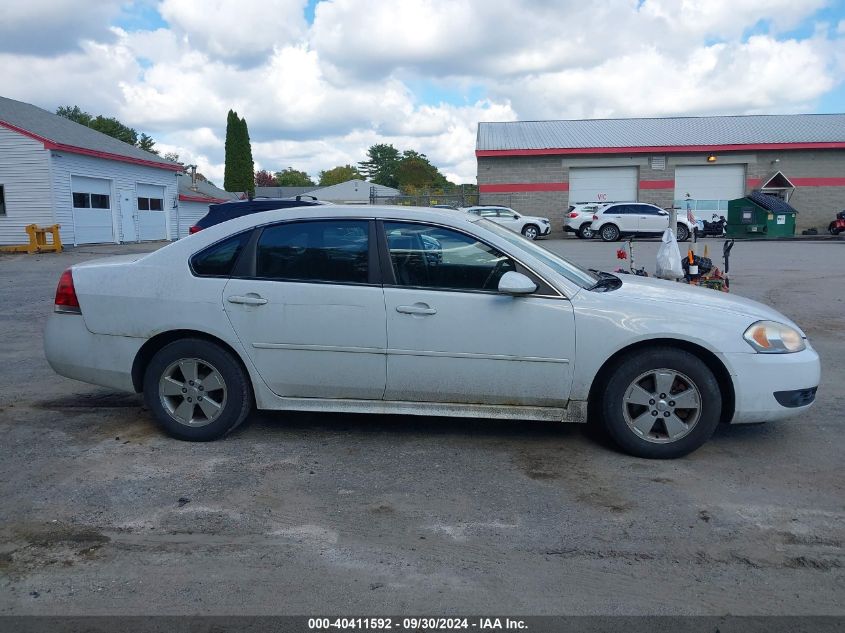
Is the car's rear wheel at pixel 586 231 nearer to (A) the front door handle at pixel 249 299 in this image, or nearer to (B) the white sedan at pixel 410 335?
(B) the white sedan at pixel 410 335

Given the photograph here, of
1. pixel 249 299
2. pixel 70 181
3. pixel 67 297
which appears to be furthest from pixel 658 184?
pixel 67 297

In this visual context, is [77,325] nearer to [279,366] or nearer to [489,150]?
[279,366]

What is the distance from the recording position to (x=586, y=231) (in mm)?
30859

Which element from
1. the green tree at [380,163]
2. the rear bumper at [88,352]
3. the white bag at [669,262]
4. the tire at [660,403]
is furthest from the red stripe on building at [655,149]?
the green tree at [380,163]

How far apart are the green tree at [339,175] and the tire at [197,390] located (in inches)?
4883

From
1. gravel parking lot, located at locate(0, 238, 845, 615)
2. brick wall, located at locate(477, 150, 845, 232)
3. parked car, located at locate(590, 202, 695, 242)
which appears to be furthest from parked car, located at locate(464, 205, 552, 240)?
gravel parking lot, located at locate(0, 238, 845, 615)

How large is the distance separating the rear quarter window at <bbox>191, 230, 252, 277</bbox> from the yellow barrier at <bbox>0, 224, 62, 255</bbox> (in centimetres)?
2172

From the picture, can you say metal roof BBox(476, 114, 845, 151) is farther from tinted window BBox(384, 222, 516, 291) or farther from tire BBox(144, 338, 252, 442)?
tire BBox(144, 338, 252, 442)

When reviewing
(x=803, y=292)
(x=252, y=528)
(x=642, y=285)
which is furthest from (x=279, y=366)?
(x=803, y=292)

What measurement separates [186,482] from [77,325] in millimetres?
1530

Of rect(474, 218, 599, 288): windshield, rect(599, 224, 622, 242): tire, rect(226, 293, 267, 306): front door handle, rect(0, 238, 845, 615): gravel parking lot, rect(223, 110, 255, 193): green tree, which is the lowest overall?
rect(0, 238, 845, 615): gravel parking lot

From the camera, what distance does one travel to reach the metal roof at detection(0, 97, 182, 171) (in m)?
25.1

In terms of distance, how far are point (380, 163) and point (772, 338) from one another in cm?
12790

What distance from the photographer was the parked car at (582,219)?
101 feet
